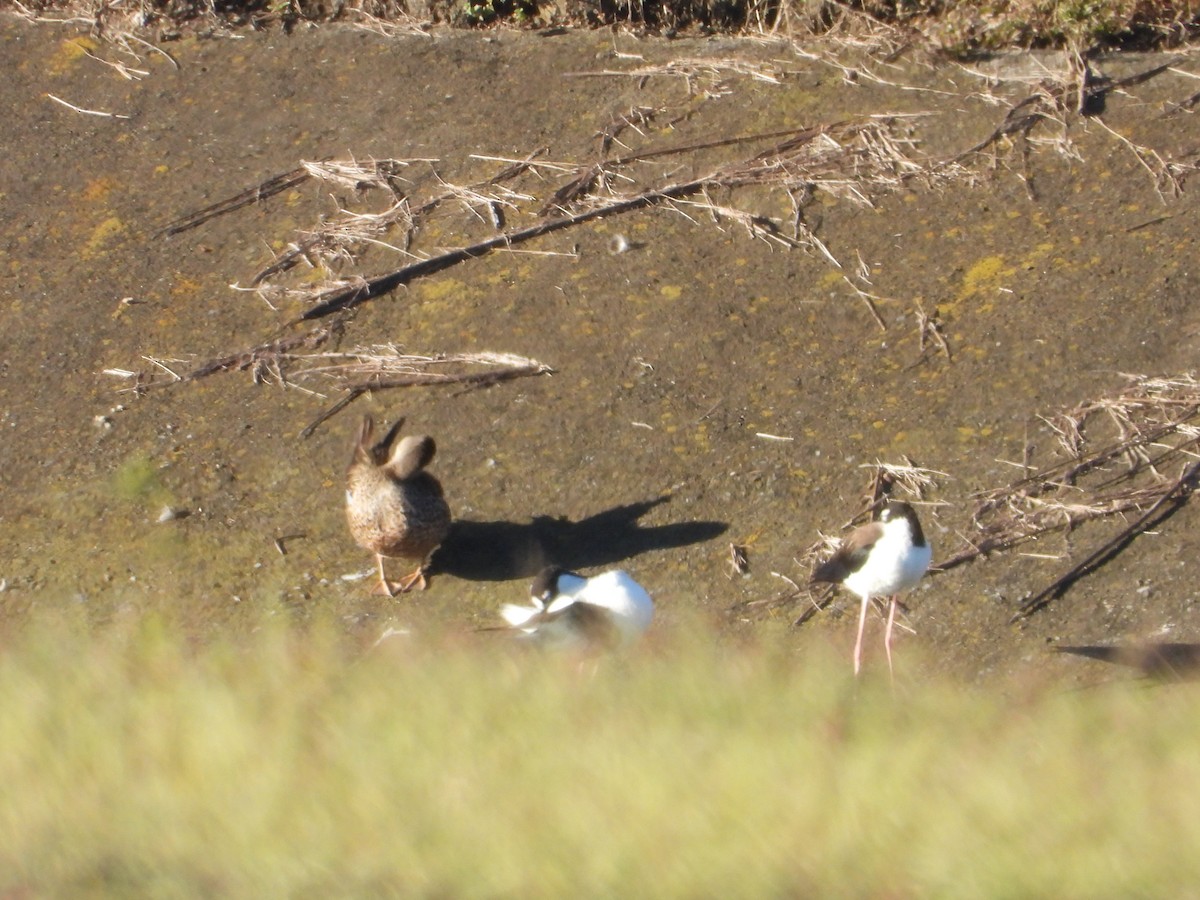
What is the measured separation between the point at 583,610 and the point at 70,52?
5.42 metres

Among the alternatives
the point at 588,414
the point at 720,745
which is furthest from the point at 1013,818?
the point at 588,414

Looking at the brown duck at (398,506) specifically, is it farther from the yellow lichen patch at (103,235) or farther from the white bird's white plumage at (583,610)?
the yellow lichen patch at (103,235)

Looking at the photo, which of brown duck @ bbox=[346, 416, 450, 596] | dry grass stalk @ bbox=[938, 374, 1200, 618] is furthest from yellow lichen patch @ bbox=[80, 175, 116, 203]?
dry grass stalk @ bbox=[938, 374, 1200, 618]

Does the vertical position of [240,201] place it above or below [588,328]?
above

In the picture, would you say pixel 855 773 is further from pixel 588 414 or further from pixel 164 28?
pixel 164 28

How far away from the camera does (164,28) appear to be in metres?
7.80

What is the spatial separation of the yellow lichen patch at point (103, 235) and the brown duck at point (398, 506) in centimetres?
214

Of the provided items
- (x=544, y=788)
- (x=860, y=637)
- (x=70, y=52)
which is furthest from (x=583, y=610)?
(x=70, y=52)

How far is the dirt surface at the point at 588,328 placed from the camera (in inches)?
194

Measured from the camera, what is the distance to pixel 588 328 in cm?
596

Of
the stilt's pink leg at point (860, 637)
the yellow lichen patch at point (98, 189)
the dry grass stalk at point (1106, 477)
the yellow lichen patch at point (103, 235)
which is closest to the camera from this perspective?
the stilt's pink leg at point (860, 637)

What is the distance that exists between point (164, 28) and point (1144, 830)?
735 centimetres

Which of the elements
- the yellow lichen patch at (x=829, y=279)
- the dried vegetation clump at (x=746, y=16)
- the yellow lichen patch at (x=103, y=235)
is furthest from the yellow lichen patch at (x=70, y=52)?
the yellow lichen patch at (x=829, y=279)

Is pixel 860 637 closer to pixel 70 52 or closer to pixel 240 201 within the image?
pixel 240 201
